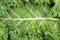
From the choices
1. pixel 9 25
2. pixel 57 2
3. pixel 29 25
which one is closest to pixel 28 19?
pixel 29 25

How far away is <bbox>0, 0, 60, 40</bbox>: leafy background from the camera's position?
4027 mm

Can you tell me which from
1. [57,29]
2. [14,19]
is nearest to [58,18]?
[57,29]

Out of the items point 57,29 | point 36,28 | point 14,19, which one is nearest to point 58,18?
point 57,29

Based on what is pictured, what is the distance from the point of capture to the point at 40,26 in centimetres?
408

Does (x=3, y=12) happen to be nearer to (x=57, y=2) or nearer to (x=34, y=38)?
(x=34, y=38)

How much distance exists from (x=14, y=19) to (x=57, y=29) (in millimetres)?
842

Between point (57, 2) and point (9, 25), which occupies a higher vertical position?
point (57, 2)

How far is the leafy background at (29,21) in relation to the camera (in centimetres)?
403

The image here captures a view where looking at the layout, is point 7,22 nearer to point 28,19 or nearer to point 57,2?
point 28,19

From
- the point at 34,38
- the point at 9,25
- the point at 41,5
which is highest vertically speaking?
the point at 41,5

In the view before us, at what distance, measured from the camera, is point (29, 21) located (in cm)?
413

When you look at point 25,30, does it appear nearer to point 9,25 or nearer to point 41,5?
point 9,25

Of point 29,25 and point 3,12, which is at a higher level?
point 3,12

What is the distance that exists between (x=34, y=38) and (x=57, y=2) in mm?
816
